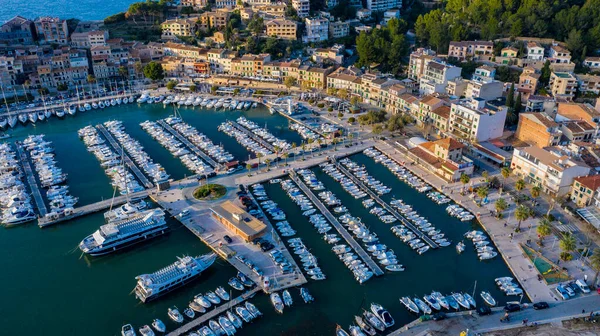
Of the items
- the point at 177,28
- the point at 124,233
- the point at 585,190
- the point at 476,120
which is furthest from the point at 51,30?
the point at 585,190

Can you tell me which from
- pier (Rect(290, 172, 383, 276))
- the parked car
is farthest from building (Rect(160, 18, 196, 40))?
the parked car

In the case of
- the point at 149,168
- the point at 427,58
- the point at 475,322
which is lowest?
the point at 475,322

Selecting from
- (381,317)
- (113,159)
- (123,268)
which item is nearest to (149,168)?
(113,159)

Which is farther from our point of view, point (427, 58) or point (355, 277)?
point (427, 58)

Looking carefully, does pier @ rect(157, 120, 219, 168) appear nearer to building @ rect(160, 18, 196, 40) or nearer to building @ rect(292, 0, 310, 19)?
building @ rect(160, 18, 196, 40)

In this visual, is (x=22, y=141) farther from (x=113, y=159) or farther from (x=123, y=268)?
(x=123, y=268)

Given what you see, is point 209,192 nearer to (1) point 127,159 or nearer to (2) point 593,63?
(1) point 127,159
